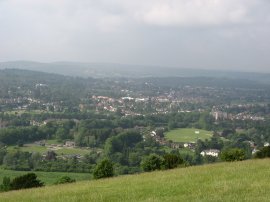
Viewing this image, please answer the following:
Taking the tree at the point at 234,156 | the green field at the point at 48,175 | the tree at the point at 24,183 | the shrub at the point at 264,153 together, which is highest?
the shrub at the point at 264,153

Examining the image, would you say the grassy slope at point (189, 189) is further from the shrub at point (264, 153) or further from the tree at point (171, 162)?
the tree at point (171, 162)

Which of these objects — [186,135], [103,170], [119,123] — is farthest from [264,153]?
[119,123]

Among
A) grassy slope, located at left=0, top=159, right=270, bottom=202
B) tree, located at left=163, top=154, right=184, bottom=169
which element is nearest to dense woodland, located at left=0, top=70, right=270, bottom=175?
tree, located at left=163, top=154, right=184, bottom=169

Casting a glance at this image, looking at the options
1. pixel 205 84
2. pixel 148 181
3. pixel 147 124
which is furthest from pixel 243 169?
pixel 205 84

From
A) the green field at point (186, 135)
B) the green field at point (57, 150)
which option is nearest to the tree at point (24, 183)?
the green field at point (57, 150)

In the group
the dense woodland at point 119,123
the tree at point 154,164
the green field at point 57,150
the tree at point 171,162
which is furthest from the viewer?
the green field at point 57,150
